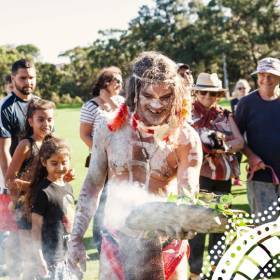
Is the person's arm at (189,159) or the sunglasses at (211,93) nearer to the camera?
the person's arm at (189,159)

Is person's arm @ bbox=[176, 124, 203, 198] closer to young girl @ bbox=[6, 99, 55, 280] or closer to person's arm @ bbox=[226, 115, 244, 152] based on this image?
young girl @ bbox=[6, 99, 55, 280]

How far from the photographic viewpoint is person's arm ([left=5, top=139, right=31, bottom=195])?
433cm

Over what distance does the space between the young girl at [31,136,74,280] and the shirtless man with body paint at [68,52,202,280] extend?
1140 mm

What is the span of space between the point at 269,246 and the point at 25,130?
2.29 metres

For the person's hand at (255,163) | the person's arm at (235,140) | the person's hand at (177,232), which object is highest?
the person's arm at (235,140)

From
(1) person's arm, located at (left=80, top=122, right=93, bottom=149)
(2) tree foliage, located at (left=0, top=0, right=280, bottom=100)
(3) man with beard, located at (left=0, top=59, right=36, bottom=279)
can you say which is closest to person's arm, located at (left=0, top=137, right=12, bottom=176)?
(3) man with beard, located at (left=0, top=59, right=36, bottom=279)

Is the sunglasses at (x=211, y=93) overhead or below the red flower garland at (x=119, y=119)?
overhead

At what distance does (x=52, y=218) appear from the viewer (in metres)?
4.01

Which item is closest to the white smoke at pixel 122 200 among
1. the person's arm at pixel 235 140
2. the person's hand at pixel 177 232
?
the person's hand at pixel 177 232

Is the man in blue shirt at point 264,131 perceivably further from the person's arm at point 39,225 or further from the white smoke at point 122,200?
the white smoke at point 122,200

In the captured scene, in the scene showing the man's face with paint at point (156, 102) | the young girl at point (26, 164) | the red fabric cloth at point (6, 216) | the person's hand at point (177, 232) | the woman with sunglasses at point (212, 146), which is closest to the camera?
the person's hand at point (177, 232)

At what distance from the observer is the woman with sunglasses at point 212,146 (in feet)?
15.5

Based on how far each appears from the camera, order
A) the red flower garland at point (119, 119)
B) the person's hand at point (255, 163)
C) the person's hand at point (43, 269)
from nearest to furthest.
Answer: the red flower garland at point (119, 119) < the person's hand at point (43, 269) < the person's hand at point (255, 163)

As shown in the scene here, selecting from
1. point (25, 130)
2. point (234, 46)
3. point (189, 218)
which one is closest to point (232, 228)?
point (189, 218)
